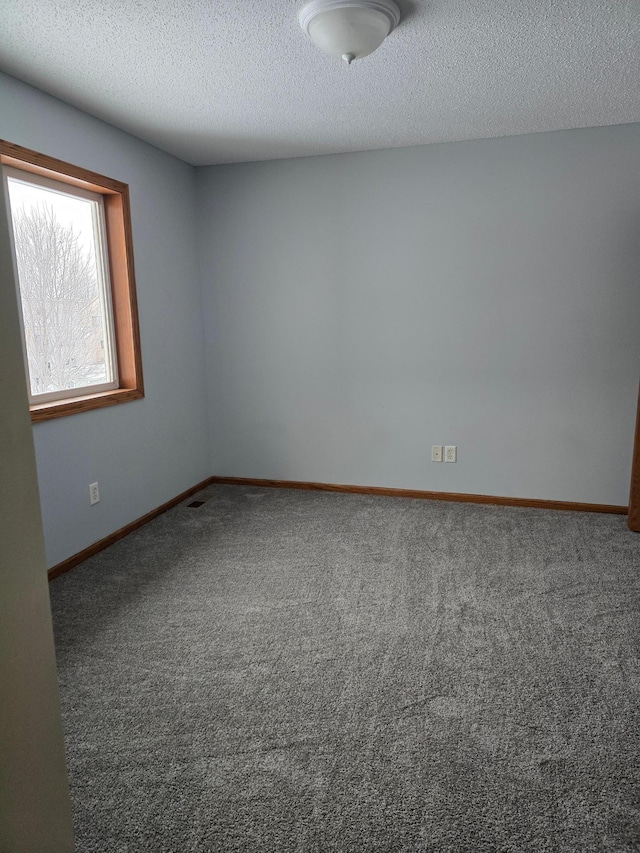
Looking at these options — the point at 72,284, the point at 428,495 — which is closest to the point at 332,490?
the point at 428,495

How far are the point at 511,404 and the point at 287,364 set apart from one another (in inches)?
62.5

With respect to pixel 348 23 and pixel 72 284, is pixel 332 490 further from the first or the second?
pixel 348 23

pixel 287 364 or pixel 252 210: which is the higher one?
pixel 252 210

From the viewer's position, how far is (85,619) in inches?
100

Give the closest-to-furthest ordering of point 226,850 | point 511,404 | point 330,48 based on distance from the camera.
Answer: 1. point 226,850
2. point 330,48
3. point 511,404

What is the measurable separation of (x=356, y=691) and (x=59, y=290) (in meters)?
2.46

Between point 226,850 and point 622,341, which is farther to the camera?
point 622,341

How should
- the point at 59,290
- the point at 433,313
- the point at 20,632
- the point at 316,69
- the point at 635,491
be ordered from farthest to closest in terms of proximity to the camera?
the point at 433,313 < the point at 635,491 < the point at 59,290 < the point at 316,69 < the point at 20,632

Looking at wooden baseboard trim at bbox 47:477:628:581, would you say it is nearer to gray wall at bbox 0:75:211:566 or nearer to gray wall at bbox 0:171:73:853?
gray wall at bbox 0:75:211:566

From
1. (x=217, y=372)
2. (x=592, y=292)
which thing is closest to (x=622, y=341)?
(x=592, y=292)

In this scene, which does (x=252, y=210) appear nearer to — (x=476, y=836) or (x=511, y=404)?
(x=511, y=404)

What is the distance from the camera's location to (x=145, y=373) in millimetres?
3674

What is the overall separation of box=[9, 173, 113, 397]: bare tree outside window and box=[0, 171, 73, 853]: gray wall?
2.21 metres

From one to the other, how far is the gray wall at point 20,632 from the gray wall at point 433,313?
3312 mm
